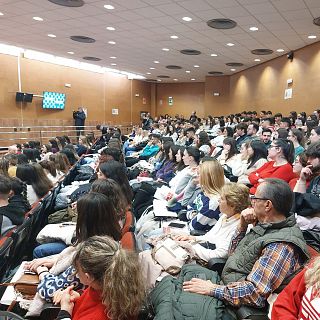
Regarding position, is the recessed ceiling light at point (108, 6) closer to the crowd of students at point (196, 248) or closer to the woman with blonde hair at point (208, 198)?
the crowd of students at point (196, 248)

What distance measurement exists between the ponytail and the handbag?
0.55m

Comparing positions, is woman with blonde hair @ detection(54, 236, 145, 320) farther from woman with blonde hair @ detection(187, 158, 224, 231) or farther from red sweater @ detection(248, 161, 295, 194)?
red sweater @ detection(248, 161, 295, 194)

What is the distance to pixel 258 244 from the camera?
175cm

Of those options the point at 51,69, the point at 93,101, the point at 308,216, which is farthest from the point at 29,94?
the point at 308,216

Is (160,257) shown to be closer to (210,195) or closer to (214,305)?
(214,305)

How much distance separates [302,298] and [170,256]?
897mm

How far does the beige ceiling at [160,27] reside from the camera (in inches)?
266

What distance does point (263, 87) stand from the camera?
1385 cm

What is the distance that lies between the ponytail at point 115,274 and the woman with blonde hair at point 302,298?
64 centimetres

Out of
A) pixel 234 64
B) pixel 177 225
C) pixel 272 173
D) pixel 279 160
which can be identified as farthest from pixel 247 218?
pixel 234 64

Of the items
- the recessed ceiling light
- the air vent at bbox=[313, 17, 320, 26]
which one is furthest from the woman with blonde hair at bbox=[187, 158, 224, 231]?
the air vent at bbox=[313, 17, 320, 26]

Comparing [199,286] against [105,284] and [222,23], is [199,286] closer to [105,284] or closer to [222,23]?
[105,284]

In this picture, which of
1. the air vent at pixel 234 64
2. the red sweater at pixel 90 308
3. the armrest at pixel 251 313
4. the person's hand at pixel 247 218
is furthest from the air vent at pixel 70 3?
the air vent at pixel 234 64

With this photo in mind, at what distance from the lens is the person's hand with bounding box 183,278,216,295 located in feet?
5.85
